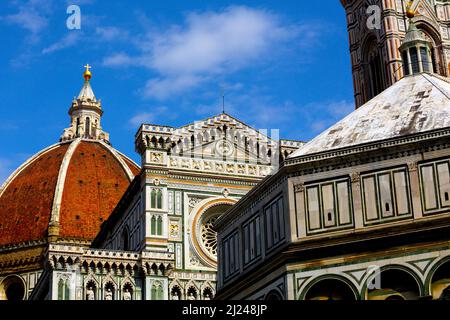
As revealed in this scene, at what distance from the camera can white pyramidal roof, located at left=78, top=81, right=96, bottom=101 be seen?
91.5 metres

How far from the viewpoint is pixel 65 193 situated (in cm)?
7881

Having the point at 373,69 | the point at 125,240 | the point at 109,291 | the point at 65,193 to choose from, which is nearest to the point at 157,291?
the point at 109,291

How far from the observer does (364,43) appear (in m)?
55.8

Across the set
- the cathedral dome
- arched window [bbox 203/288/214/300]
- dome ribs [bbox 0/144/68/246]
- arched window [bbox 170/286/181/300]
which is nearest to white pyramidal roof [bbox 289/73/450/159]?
arched window [bbox 203/288/214/300]

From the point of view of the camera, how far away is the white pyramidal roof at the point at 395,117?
2258cm

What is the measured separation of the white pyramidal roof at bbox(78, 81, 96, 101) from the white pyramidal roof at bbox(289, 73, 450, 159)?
68.2 meters

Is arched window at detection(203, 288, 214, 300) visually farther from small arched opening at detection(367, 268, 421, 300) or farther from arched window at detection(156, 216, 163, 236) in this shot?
small arched opening at detection(367, 268, 421, 300)

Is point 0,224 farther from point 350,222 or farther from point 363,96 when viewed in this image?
point 350,222

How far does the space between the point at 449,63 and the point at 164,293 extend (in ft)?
74.6

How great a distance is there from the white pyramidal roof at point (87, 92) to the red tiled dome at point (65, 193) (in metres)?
7.91

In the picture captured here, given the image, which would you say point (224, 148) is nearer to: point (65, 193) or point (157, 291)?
point (157, 291)

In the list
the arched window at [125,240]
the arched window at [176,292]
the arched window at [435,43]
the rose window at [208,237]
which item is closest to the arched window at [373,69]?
the arched window at [435,43]

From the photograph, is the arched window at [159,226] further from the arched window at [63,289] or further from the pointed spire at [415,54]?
the pointed spire at [415,54]
